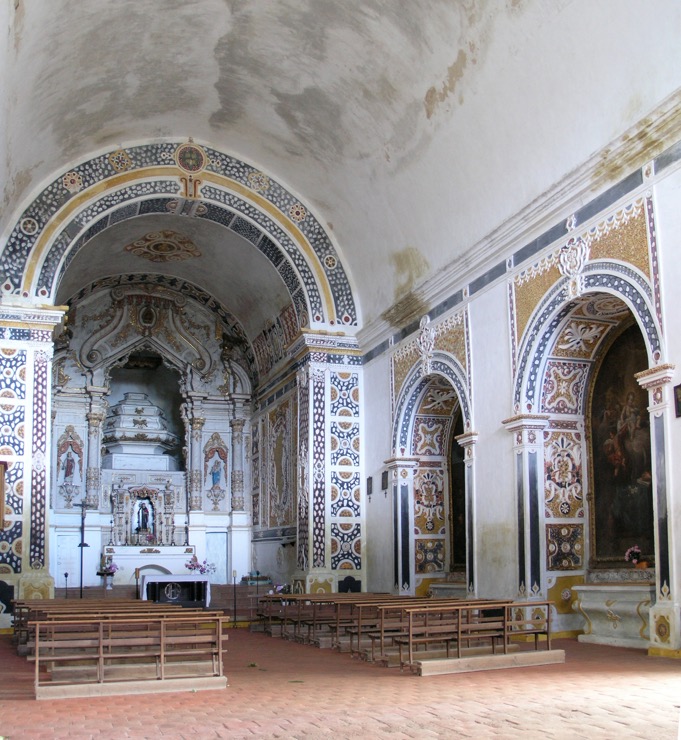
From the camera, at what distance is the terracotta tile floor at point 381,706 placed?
6676mm

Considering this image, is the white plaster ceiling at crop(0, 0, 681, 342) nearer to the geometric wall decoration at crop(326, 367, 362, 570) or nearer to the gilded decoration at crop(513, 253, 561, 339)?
the gilded decoration at crop(513, 253, 561, 339)

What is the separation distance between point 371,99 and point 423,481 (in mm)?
7122

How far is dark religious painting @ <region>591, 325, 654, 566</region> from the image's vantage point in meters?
13.3

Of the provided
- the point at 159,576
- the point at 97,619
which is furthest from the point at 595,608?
the point at 159,576

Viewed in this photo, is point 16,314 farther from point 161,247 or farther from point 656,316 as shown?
point 656,316

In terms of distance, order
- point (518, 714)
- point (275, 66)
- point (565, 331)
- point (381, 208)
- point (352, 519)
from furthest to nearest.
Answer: point (352, 519)
point (381, 208)
point (275, 66)
point (565, 331)
point (518, 714)

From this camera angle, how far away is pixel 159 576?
19.9m

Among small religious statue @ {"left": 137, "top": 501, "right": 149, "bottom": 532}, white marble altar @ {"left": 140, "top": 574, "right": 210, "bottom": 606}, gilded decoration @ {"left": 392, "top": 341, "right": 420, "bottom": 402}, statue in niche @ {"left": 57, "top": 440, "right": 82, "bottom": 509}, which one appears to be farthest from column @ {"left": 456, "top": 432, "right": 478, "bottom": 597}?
statue in niche @ {"left": 57, "top": 440, "right": 82, "bottom": 509}

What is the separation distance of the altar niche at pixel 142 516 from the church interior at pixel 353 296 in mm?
Result: 58

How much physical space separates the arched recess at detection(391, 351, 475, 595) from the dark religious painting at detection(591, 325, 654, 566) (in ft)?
12.3

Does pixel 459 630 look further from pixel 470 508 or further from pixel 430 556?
pixel 430 556

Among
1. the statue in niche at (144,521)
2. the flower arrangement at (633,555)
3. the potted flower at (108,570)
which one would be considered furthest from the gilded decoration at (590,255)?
the statue in niche at (144,521)

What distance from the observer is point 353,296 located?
20141 mm

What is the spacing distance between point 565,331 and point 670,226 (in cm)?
300
